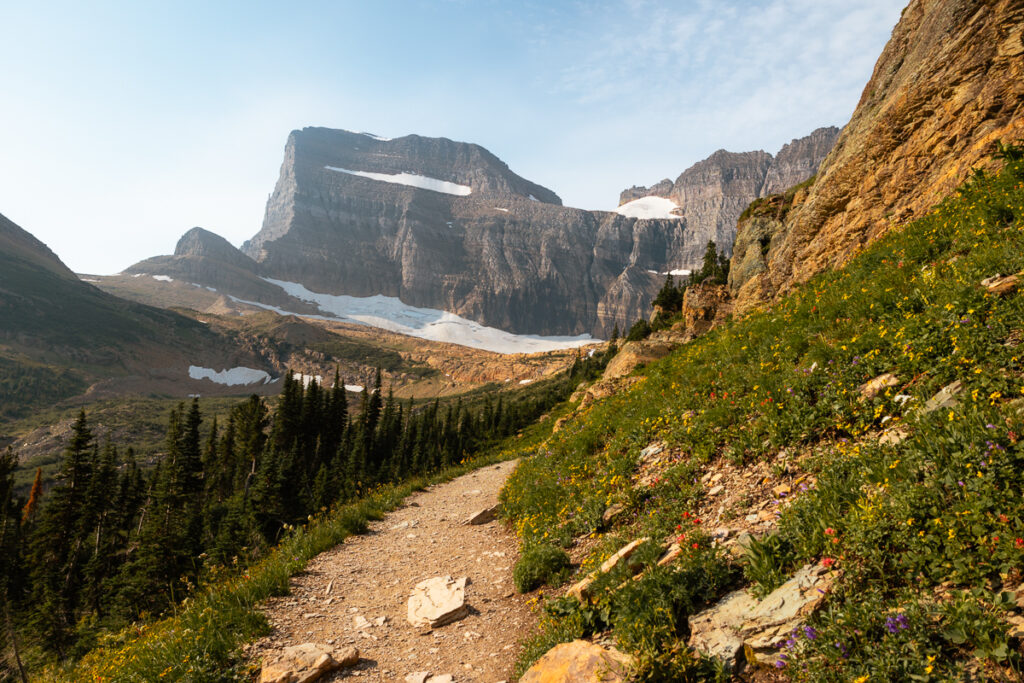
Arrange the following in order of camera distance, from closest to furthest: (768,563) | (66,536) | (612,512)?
(768,563) → (612,512) → (66,536)

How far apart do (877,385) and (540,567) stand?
602 centimetres

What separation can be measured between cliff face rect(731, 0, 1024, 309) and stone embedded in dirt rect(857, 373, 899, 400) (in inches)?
339

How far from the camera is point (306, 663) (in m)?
6.54

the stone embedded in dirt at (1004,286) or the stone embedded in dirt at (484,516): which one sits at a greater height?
the stone embedded in dirt at (1004,286)

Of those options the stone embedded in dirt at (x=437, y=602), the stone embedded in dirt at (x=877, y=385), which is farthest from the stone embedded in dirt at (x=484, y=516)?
the stone embedded in dirt at (x=877, y=385)

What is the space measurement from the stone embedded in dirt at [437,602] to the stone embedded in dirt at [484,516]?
438 centimetres

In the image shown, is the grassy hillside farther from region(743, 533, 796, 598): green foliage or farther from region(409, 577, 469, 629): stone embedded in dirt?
region(409, 577, 469, 629): stone embedded in dirt

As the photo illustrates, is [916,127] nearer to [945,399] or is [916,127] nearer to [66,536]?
[945,399]

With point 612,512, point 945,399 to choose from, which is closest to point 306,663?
point 612,512

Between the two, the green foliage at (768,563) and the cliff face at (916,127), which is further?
the cliff face at (916,127)

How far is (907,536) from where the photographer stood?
413 cm

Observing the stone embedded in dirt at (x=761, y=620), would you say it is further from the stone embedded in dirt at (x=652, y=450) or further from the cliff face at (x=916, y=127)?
the cliff face at (x=916, y=127)

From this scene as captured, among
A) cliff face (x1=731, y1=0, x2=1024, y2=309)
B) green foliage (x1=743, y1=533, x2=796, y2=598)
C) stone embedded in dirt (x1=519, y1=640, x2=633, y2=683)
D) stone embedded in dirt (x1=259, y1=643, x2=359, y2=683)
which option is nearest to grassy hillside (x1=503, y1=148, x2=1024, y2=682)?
green foliage (x1=743, y1=533, x2=796, y2=598)

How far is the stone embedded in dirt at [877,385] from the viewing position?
6412mm
